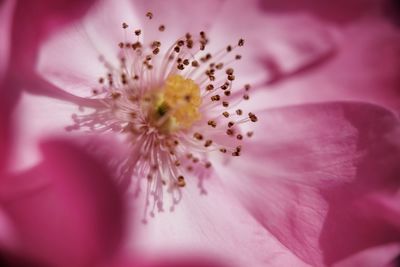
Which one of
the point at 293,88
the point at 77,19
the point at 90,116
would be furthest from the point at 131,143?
the point at 293,88

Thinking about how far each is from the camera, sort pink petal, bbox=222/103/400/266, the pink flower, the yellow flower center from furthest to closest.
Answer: the yellow flower center
pink petal, bbox=222/103/400/266
the pink flower

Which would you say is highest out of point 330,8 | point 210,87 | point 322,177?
point 330,8

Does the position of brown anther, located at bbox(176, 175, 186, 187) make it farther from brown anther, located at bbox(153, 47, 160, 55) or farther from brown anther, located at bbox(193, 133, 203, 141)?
brown anther, located at bbox(153, 47, 160, 55)

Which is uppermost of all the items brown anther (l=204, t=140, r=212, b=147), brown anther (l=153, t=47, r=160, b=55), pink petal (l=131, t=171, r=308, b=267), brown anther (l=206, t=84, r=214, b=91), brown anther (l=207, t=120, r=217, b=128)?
brown anther (l=153, t=47, r=160, b=55)

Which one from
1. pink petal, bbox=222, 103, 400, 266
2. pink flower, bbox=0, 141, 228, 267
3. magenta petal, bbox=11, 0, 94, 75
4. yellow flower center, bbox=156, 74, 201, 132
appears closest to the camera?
pink flower, bbox=0, 141, 228, 267

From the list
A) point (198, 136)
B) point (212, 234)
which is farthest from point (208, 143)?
point (212, 234)

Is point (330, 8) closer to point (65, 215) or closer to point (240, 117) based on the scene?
point (240, 117)

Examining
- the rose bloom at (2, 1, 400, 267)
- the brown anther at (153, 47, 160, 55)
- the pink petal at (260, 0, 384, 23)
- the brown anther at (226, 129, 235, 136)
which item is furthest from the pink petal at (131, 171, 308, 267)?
the pink petal at (260, 0, 384, 23)

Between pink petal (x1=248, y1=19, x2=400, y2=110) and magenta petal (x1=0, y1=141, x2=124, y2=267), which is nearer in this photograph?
magenta petal (x1=0, y1=141, x2=124, y2=267)

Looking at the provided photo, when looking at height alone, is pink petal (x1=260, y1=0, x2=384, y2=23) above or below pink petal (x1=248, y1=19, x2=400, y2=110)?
above

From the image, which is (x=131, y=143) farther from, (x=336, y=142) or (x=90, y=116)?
(x=336, y=142)
